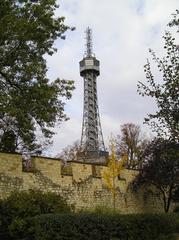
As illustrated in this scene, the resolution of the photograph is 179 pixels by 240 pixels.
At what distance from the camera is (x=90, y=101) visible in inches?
3541

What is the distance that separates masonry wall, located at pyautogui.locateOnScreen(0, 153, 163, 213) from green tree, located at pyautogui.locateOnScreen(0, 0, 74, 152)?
6.25 feet

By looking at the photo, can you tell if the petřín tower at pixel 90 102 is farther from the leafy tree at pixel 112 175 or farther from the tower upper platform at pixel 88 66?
the leafy tree at pixel 112 175

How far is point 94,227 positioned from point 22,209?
3.26 meters

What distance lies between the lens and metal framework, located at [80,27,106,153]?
269ft

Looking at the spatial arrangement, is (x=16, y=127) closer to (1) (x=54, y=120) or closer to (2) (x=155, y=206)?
(1) (x=54, y=120)

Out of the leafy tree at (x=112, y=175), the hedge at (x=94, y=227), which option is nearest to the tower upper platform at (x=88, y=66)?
the leafy tree at (x=112, y=175)

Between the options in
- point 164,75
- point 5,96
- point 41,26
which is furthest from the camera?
point 41,26

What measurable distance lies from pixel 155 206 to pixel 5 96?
14.9 metres

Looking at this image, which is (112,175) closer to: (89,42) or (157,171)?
(157,171)

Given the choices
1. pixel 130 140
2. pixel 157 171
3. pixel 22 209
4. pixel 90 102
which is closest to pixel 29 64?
pixel 22 209

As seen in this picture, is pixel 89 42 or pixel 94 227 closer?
pixel 94 227

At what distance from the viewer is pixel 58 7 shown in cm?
2020

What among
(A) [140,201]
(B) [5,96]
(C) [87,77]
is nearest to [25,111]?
(B) [5,96]

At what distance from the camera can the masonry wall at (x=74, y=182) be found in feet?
69.8
